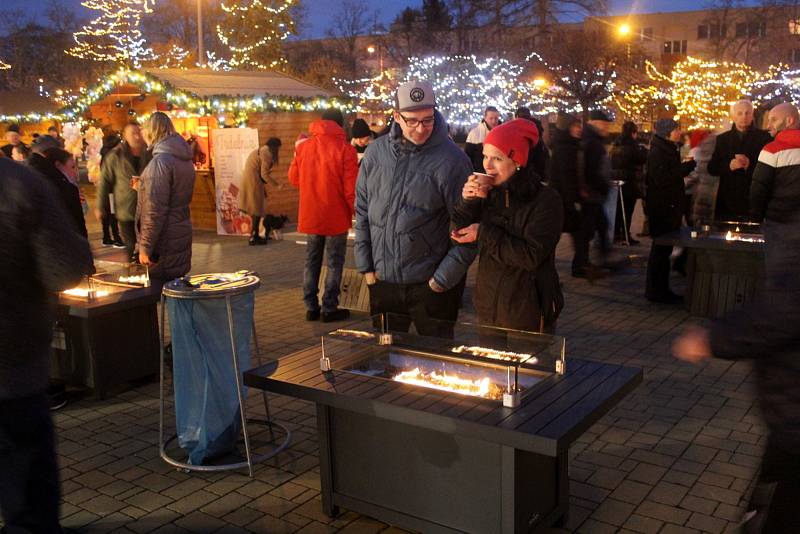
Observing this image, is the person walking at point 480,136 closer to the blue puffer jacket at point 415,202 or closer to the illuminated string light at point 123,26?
the blue puffer jacket at point 415,202

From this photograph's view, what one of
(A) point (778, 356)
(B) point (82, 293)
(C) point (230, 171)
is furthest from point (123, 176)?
(A) point (778, 356)

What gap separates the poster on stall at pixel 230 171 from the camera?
12.8 m

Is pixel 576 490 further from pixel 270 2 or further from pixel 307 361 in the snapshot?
pixel 270 2

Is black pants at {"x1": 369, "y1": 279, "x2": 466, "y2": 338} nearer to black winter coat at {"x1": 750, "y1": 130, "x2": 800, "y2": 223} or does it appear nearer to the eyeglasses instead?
the eyeglasses

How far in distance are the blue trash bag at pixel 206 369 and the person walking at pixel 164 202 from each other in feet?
5.46

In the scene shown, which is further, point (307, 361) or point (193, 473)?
point (193, 473)

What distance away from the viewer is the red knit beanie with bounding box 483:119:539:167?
3787 millimetres

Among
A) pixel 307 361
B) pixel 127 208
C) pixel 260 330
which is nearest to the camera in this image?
pixel 307 361

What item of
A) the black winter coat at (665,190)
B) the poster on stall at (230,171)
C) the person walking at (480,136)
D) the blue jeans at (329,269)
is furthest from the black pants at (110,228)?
the black winter coat at (665,190)

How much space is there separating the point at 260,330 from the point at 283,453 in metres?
2.82

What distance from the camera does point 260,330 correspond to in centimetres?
729

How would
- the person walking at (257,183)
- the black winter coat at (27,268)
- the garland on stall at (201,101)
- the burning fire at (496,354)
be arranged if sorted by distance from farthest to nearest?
1. the garland on stall at (201,101)
2. the person walking at (257,183)
3. the burning fire at (496,354)
4. the black winter coat at (27,268)

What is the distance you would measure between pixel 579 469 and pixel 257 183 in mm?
9057

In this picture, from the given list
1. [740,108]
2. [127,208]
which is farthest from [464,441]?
[127,208]
